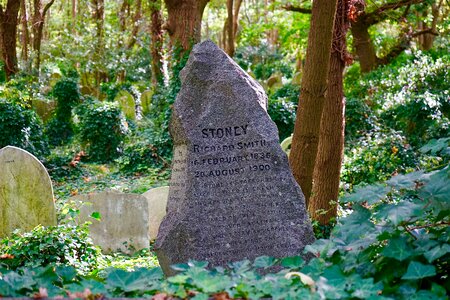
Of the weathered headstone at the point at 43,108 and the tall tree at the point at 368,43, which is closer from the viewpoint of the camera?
the tall tree at the point at 368,43

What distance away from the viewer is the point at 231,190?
5.49 meters

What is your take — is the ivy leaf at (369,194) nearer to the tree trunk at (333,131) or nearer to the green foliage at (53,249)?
the green foliage at (53,249)

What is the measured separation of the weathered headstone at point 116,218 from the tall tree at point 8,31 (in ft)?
40.9

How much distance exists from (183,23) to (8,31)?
22.1 feet

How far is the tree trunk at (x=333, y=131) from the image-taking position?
8.20 metres

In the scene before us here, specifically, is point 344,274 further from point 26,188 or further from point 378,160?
point 378,160

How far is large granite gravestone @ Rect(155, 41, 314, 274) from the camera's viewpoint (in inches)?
214

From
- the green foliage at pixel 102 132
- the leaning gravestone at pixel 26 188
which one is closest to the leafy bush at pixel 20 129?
the green foliage at pixel 102 132

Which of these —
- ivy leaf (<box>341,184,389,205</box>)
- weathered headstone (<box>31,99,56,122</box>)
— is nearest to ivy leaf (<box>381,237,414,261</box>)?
ivy leaf (<box>341,184,389,205</box>)

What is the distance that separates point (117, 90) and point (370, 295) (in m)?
22.3

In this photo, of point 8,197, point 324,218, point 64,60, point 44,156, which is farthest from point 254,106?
point 64,60

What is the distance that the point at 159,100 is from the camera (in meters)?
19.8

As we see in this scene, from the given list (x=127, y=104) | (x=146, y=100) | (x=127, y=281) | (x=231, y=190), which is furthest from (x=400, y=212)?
(x=146, y=100)

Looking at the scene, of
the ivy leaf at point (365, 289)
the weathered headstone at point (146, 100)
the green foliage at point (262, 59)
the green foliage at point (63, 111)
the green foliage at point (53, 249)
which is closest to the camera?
the ivy leaf at point (365, 289)
